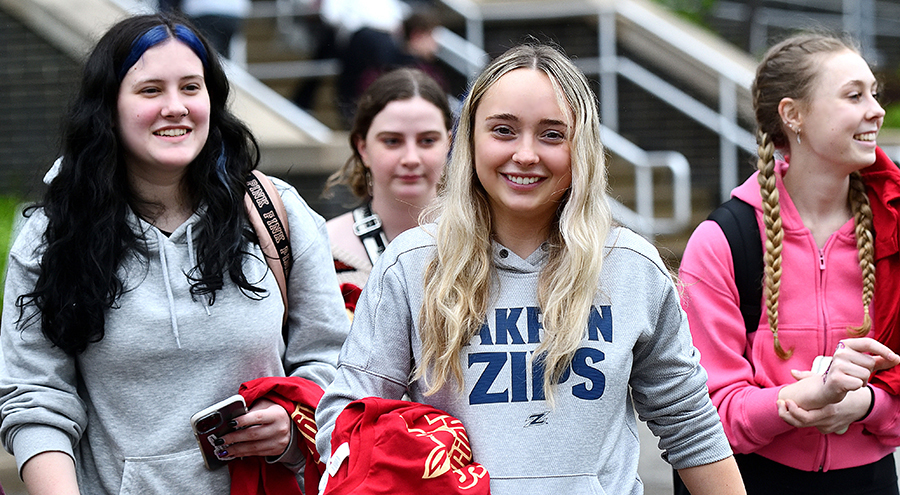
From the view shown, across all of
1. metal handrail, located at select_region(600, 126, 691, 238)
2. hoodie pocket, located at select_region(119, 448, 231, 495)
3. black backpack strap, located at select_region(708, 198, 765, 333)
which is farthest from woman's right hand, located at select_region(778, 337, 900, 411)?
metal handrail, located at select_region(600, 126, 691, 238)

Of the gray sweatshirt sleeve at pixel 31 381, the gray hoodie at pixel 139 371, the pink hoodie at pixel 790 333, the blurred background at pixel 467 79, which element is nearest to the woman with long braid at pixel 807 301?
the pink hoodie at pixel 790 333

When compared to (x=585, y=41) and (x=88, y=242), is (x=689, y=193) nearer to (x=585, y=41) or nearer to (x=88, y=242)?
(x=585, y=41)

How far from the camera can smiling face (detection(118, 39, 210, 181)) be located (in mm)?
3154

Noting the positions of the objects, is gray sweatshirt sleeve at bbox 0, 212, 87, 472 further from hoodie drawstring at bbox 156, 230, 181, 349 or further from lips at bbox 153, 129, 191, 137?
lips at bbox 153, 129, 191, 137

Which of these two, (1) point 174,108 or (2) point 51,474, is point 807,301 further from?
(2) point 51,474

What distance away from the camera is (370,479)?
250 cm

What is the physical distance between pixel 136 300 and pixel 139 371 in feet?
0.66

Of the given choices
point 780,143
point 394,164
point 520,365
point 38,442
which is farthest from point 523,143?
point 394,164

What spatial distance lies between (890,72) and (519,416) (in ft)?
48.3

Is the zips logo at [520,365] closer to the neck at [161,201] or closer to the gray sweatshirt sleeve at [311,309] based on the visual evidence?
the gray sweatshirt sleeve at [311,309]

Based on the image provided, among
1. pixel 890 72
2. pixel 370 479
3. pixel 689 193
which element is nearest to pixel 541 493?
pixel 370 479

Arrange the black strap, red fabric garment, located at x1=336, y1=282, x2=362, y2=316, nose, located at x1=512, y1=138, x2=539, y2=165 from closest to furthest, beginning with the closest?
nose, located at x1=512, y1=138, x2=539, y2=165 → red fabric garment, located at x1=336, y1=282, x2=362, y2=316 → the black strap

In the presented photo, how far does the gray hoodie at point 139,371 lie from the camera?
303cm

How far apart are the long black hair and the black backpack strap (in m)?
1.52
